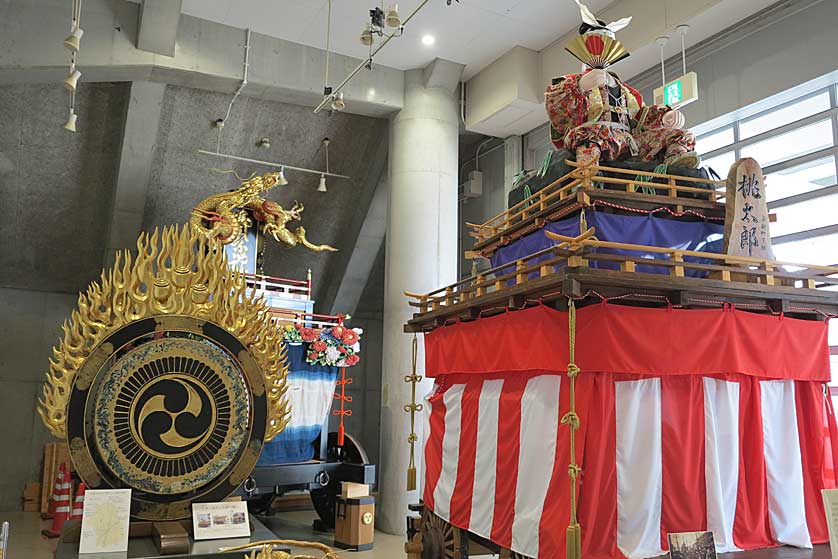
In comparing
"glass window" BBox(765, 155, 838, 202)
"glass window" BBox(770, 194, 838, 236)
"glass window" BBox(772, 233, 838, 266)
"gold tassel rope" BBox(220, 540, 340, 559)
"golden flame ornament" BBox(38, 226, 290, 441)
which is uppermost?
"glass window" BBox(765, 155, 838, 202)

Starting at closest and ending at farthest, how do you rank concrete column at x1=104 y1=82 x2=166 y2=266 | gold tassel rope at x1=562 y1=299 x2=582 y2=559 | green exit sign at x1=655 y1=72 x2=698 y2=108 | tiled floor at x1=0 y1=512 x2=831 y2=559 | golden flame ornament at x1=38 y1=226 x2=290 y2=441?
gold tassel rope at x1=562 y1=299 x2=582 y2=559 → golden flame ornament at x1=38 y1=226 x2=290 y2=441 → green exit sign at x1=655 y1=72 x2=698 y2=108 → tiled floor at x1=0 y1=512 x2=831 y2=559 → concrete column at x1=104 y1=82 x2=166 y2=266

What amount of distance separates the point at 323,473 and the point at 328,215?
5.26 m

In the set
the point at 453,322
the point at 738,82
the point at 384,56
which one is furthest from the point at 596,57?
the point at 384,56

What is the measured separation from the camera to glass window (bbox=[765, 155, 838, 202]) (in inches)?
251

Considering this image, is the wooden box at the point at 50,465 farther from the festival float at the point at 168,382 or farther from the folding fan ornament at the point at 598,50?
the folding fan ornament at the point at 598,50

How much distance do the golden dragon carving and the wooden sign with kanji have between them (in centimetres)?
638

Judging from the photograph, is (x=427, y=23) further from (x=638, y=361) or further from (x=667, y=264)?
(x=638, y=361)

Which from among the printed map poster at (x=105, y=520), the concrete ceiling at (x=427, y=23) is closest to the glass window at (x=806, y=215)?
the concrete ceiling at (x=427, y=23)

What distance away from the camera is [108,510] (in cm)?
365

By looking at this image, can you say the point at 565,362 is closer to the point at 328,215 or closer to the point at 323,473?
the point at 323,473

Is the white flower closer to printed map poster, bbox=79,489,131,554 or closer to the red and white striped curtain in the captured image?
the red and white striped curtain

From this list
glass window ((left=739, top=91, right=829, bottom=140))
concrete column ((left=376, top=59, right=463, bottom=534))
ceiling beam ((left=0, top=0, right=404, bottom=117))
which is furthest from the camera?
concrete column ((left=376, top=59, right=463, bottom=534))

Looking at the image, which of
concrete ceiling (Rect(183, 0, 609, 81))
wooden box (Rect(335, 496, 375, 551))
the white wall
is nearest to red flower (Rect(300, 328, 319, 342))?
wooden box (Rect(335, 496, 375, 551))

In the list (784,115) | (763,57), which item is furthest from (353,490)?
(763,57)
